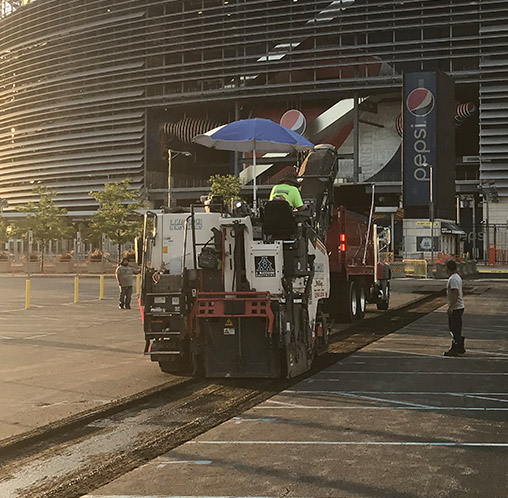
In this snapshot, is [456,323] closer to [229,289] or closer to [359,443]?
[229,289]

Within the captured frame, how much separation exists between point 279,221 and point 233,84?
67057mm

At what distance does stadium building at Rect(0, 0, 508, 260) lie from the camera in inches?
2719

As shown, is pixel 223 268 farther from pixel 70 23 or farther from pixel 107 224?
pixel 70 23

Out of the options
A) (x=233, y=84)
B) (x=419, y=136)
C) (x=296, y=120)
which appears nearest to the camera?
(x=419, y=136)

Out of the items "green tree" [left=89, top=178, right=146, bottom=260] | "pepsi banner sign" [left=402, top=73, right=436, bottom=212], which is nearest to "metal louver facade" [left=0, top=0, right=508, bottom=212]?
"pepsi banner sign" [left=402, top=73, right=436, bottom=212]

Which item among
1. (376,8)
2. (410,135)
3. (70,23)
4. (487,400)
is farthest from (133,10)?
(487,400)

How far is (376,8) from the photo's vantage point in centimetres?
7100

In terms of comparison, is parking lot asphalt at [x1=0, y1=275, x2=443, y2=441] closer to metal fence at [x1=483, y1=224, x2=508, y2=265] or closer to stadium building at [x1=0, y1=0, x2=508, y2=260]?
metal fence at [x1=483, y1=224, x2=508, y2=265]

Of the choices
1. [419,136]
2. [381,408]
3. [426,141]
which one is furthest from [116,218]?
[381,408]

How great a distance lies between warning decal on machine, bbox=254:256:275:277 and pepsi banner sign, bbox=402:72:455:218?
54045 mm

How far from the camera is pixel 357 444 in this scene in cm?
790

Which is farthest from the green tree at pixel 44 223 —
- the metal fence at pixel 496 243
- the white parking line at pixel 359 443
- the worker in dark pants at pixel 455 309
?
the white parking line at pixel 359 443

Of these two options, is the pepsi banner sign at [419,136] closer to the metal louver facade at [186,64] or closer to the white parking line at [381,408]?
the metal louver facade at [186,64]

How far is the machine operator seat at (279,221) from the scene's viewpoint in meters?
11.6
